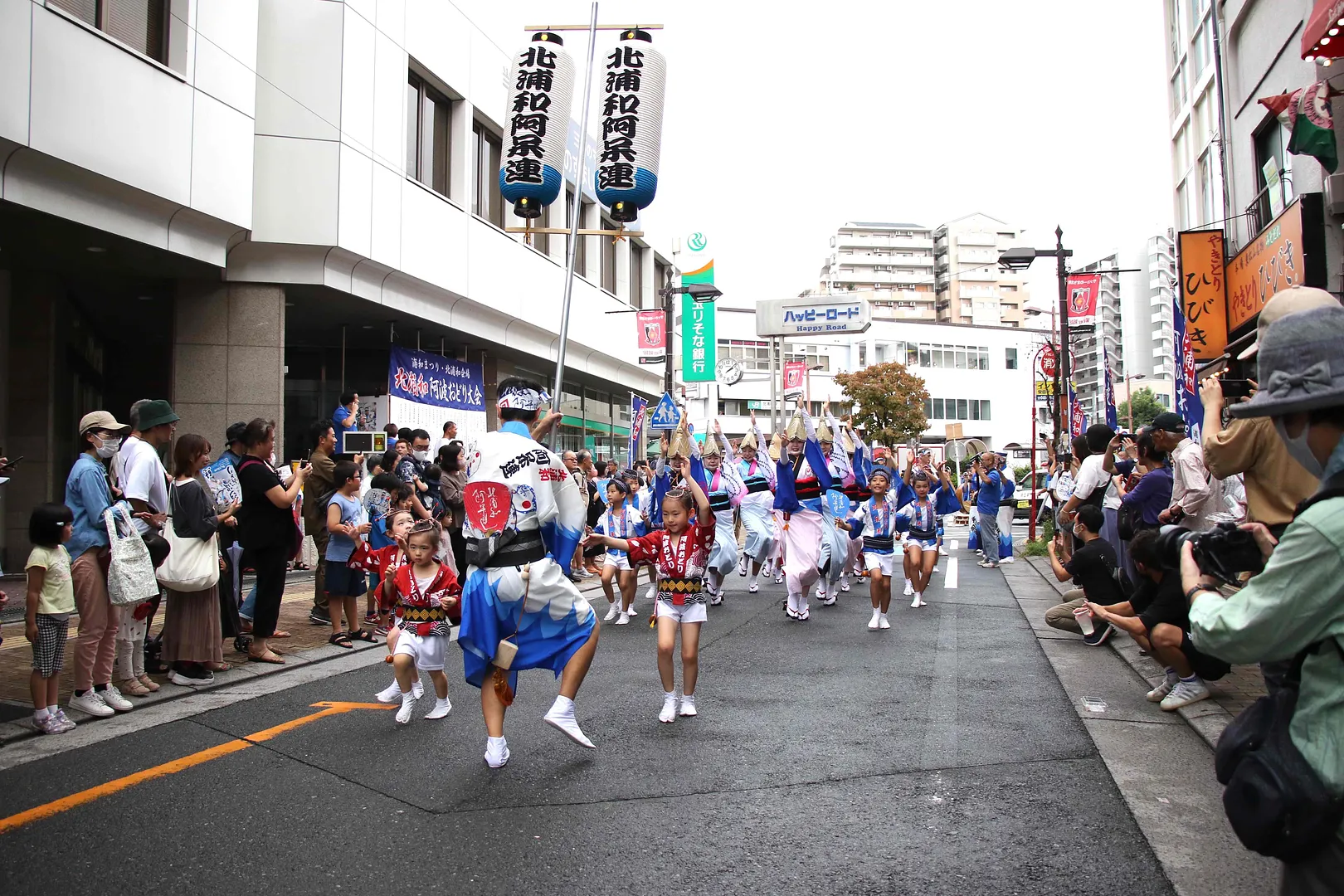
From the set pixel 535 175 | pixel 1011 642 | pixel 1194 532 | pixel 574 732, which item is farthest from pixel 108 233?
pixel 1194 532

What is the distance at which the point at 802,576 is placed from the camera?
11031 millimetres

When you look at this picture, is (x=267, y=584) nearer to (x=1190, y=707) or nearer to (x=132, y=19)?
(x=1190, y=707)

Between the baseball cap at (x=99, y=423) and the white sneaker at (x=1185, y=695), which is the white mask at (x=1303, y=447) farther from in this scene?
the baseball cap at (x=99, y=423)

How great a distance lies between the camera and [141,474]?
21.7 ft

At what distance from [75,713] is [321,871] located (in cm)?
334

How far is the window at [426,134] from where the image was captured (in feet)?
58.9

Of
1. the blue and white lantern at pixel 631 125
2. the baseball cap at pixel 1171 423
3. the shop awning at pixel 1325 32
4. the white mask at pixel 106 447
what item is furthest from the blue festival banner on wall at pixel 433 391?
the shop awning at pixel 1325 32

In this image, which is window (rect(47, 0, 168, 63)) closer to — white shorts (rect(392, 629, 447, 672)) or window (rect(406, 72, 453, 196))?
window (rect(406, 72, 453, 196))

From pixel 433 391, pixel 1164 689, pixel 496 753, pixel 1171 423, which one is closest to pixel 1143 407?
pixel 433 391

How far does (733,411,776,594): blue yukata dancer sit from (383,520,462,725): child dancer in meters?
7.21

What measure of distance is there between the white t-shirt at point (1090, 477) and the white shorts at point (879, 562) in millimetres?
1958

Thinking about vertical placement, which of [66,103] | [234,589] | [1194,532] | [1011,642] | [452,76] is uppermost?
[452,76]

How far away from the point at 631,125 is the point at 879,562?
7485 mm

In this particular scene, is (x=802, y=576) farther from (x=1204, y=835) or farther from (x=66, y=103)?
(x=66, y=103)
